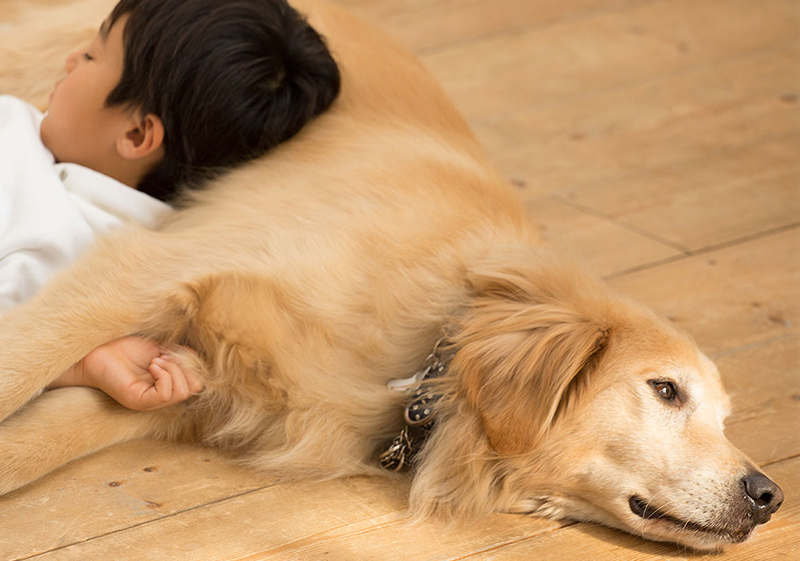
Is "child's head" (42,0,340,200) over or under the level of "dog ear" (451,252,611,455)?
over

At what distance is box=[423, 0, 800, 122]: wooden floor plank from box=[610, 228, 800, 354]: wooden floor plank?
1062 mm

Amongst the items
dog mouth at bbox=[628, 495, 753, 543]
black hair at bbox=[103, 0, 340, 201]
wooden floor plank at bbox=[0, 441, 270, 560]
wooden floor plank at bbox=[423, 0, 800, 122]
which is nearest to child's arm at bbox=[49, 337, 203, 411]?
wooden floor plank at bbox=[0, 441, 270, 560]

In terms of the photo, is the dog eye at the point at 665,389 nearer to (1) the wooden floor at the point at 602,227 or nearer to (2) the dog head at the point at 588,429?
(2) the dog head at the point at 588,429

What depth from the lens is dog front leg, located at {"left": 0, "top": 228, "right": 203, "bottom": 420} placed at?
1.63 meters

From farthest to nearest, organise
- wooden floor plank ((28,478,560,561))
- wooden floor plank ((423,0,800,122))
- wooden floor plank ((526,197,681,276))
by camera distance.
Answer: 1. wooden floor plank ((423,0,800,122))
2. wooden floor plank ((526,197,681,276))
3. wooden floor plank ((28,478,560,561))

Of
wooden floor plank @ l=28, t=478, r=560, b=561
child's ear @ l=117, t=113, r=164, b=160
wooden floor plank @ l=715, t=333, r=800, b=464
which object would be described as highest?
child's ear @ l=117, t=113, r=164, b=160

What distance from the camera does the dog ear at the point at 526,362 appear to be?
156cm

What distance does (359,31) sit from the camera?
2396mm

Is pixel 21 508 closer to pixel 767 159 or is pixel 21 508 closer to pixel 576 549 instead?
pixel 576 549

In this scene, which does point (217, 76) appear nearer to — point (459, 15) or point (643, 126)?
point (643, 126)

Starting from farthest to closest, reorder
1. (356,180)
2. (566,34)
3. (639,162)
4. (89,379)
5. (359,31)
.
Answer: (566,34) < (639,162) < (359,31) < (356,180) < (89,379)

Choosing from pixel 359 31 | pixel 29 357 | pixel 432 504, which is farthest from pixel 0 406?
pixel 359 31

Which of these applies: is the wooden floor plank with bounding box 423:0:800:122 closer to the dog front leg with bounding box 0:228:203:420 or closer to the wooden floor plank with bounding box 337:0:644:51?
the wooden floor plank with bounding box 337:0:644:51

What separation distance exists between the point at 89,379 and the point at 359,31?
1107mm
